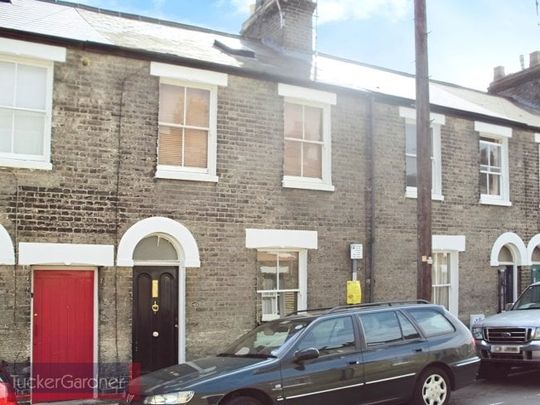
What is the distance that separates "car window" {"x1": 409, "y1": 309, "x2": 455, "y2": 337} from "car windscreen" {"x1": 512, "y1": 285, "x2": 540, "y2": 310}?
3527 millimetres

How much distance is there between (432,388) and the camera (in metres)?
8.40

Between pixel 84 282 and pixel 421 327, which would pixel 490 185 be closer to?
pixel 421 327

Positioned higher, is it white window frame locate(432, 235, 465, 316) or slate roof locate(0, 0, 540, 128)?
slate roof locate(0, 0, 540, 128)

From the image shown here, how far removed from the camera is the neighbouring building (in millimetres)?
10023

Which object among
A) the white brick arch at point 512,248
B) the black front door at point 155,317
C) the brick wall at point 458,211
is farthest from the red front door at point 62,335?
the white brick arch at point 512,248

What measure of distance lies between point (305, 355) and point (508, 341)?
184 inches

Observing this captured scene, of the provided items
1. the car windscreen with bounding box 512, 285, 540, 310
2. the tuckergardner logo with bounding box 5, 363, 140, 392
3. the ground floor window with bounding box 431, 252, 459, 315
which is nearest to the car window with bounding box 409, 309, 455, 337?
the car windscreen with bounding box 512, 285, 540, 310

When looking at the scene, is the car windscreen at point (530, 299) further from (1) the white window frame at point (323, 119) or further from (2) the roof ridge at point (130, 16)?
(2) the roof ridge at point (130, 16)

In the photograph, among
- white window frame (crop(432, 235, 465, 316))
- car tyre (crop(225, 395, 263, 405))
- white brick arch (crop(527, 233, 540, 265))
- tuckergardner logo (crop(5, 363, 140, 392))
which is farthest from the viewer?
white brick arch (crop(527, 233, 540, 265))

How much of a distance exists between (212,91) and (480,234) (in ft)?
24.4

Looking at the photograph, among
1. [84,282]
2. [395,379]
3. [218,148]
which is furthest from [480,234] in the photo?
[84,282]

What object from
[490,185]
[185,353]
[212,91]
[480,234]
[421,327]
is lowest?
[185,353]

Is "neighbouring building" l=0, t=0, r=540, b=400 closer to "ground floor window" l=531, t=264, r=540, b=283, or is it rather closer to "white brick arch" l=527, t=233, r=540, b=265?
"white brick arch" l=527, t=233, r=540, b=265

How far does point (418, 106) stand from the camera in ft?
36.0
